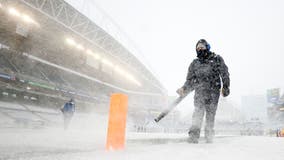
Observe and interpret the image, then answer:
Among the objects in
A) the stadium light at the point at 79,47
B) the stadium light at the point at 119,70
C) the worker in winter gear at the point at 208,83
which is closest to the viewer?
the worker in winter gear at the point at 208,83

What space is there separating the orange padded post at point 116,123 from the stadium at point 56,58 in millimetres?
13347

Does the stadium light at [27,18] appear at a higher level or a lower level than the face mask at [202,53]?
higher

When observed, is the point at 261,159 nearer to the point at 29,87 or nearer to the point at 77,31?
the point at 29,87

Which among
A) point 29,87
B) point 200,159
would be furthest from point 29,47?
point 200,159

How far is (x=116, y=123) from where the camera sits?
2.56m

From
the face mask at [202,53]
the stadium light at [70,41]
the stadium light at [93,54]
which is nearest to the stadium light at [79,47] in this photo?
the stadium light at [70,41]

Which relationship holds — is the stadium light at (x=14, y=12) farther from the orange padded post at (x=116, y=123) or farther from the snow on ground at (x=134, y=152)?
the orange padded post at (x=116, y=123)

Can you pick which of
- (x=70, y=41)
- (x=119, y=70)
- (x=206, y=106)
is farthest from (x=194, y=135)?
(x=119, y=70)

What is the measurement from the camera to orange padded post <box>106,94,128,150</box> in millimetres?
2463

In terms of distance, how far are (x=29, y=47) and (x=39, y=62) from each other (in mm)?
1788

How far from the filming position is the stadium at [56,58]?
17438 millimetres

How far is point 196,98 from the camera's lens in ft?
13.3

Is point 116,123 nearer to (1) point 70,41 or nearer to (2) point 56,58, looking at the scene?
(1) point 70,41

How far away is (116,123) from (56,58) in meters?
22.3
